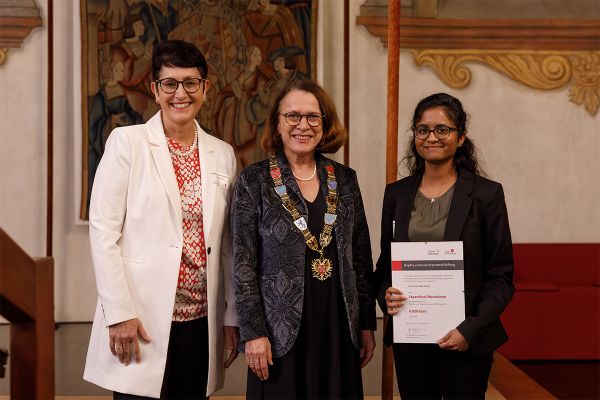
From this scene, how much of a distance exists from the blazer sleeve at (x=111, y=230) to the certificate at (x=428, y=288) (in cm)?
101

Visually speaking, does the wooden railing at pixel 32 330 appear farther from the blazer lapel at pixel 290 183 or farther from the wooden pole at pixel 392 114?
the wooden pole at pixel 392 114

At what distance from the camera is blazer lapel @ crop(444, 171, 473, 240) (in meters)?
2.49

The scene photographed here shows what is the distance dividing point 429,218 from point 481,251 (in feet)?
0.74

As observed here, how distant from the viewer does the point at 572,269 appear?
238 inches

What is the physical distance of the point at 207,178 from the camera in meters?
2.69

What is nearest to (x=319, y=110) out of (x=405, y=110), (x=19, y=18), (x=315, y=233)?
(x=315, y=233)

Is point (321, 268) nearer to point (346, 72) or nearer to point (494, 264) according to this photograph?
point (494, 264)

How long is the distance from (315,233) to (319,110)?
482 mm

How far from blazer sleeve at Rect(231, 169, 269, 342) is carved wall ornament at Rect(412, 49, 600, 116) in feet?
13.7

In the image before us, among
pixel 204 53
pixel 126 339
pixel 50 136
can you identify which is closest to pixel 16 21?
pixel 50 136

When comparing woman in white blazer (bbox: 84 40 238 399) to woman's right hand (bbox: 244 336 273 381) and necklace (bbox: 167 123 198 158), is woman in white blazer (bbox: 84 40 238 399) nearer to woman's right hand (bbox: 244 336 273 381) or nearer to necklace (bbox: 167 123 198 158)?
necklace (bbox: 167 123 198 158)

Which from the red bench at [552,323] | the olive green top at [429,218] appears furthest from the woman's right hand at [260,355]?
the red bench at [552,323]

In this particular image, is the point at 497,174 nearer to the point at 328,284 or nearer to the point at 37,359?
the point at 328,284

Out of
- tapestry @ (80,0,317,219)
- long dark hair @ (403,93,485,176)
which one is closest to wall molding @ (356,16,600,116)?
tapestry @ (80,0,317,219)
